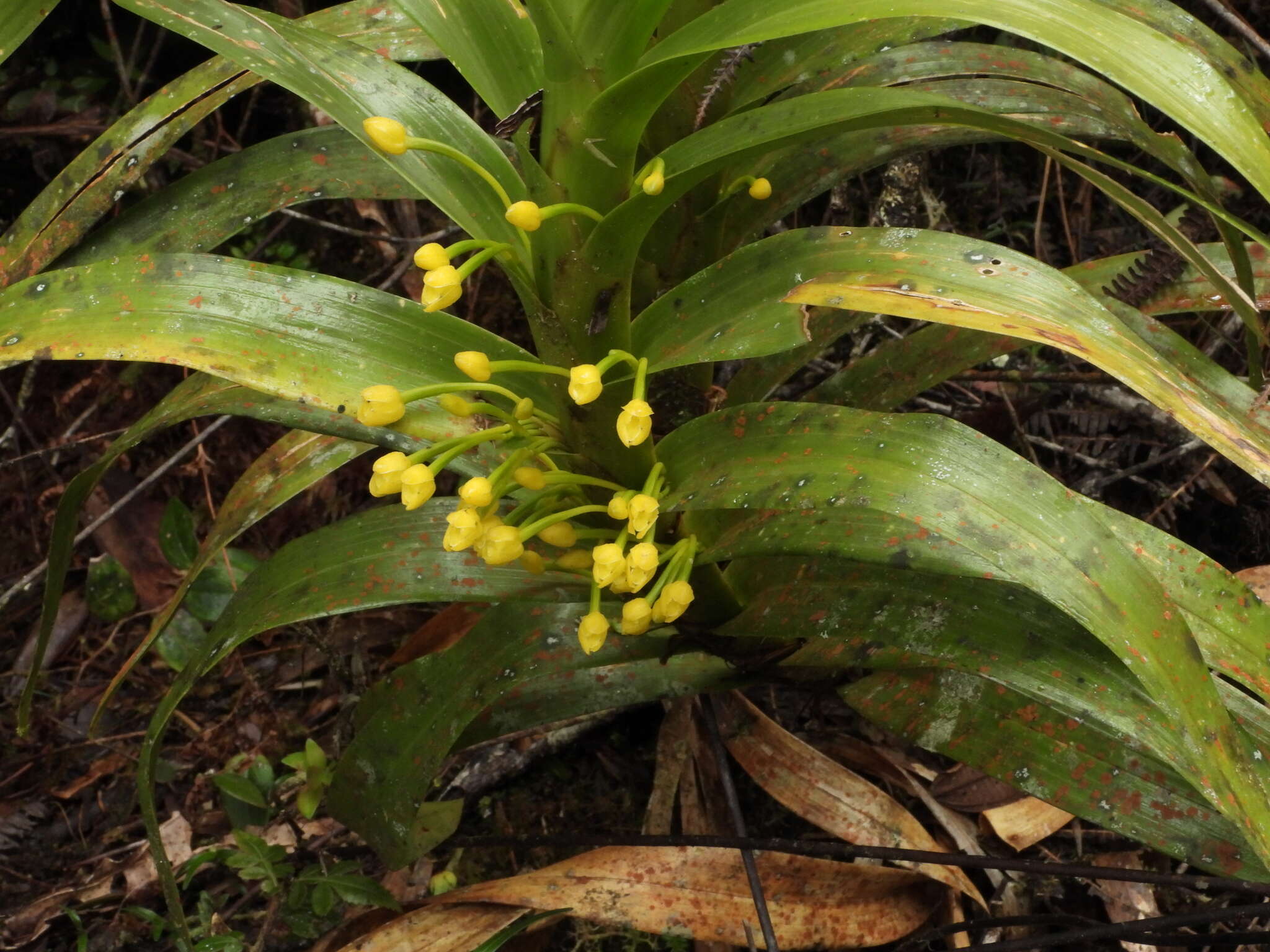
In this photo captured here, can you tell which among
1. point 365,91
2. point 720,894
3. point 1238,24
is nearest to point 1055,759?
point 720,894

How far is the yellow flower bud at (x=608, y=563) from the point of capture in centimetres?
92

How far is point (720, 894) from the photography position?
1434 mm

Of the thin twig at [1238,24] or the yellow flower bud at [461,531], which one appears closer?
the yellow flower bud at [461,531]

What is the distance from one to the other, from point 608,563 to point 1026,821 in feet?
3.34

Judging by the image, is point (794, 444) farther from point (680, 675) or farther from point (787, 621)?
point (680, 675)

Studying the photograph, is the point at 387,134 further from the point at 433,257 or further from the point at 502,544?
the point at 502,544

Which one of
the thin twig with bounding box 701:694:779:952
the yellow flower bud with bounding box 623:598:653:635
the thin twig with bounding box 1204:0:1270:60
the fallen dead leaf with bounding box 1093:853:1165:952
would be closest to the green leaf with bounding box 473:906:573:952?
the thin twig with bounding box 701:694:779:952

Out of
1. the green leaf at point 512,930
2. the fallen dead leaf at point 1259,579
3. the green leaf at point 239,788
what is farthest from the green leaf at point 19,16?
the fallen dead leaf at point 1259,579

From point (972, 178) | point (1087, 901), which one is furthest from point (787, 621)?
point (972, 178)

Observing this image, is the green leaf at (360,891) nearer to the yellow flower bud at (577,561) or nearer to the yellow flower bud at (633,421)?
the yellow flower bud at (577,561)

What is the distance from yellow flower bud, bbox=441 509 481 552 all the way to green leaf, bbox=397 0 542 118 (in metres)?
0.43

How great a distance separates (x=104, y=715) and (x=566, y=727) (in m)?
1.00

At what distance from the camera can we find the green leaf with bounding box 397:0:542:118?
983mm

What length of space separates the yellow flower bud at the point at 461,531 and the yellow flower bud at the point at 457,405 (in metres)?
0.09
